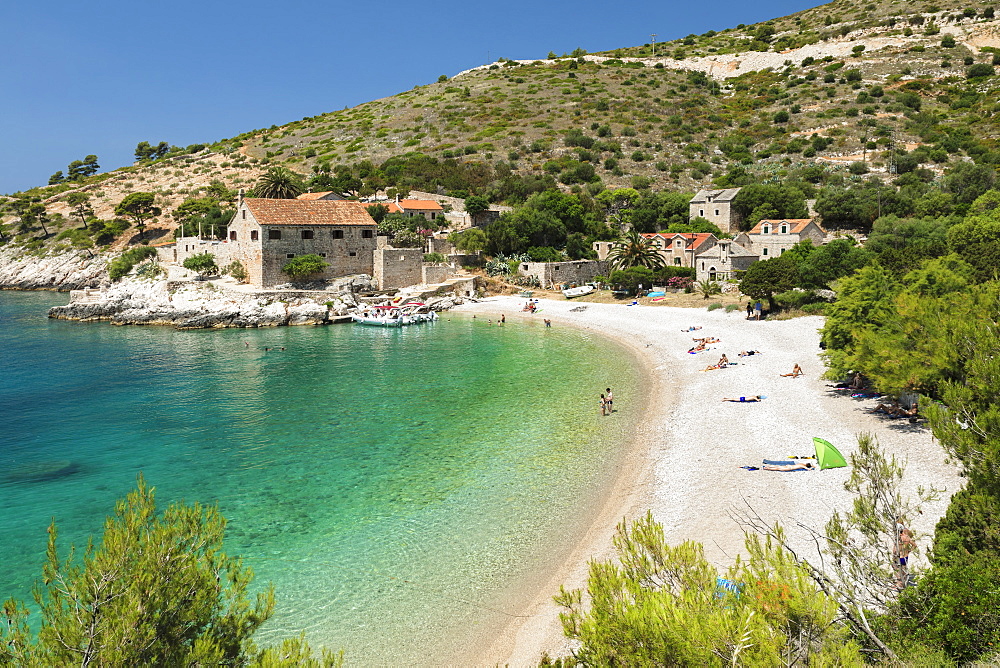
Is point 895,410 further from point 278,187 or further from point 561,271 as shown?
point 278,187

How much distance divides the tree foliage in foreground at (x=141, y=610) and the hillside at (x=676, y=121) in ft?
251

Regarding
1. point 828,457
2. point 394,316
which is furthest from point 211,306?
point 828,457

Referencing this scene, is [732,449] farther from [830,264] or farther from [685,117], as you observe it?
[685,117]

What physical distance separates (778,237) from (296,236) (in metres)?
44.7

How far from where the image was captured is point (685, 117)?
113438 millimetres

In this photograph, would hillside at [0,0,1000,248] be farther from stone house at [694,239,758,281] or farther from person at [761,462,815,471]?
person at [761,462,815,471]

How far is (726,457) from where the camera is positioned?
17.8 metres

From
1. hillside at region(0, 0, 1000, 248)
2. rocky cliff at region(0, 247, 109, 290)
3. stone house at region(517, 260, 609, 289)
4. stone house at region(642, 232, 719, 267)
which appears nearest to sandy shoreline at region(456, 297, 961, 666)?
stone house at region(642, 232, 719, 267)

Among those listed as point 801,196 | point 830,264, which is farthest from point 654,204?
point 830,264

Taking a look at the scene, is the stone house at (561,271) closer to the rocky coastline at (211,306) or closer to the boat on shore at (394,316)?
the rocky coastline at (211,306)

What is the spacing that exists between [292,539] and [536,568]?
A: 6102mm

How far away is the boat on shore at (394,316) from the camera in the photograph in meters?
48.3

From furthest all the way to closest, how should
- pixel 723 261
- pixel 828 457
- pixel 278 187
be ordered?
1. pixel 278 187
2. pixel 723 261
3. pixel 828 457

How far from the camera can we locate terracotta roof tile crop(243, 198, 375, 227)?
175 feet
